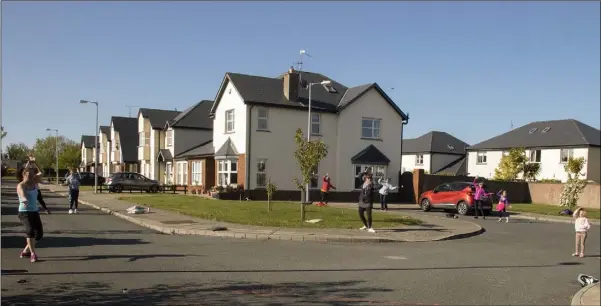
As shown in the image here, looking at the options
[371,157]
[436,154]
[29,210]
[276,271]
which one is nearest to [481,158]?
[436,154]

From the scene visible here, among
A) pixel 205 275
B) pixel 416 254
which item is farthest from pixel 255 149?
pixel 205 275

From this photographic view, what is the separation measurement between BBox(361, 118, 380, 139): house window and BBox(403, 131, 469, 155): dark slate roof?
26824 mm

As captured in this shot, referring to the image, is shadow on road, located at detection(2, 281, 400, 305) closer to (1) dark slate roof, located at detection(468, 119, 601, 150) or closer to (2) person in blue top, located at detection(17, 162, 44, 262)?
(2) person in blue top, located at detection(17, 162, 44, 262)

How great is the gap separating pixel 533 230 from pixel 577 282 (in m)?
9.46

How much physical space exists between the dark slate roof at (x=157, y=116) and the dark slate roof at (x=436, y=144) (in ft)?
101

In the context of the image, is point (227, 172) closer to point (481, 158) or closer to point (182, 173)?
point (182, 173)

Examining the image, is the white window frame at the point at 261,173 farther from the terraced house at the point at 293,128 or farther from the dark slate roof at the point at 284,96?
the dark slate roof at the point at 284,96

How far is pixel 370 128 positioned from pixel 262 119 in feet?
26.4

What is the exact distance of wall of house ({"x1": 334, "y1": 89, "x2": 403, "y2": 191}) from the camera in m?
32.2

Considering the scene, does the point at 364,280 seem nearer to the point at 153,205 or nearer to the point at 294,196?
the point at 153,205

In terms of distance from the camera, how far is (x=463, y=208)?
75.7 feet

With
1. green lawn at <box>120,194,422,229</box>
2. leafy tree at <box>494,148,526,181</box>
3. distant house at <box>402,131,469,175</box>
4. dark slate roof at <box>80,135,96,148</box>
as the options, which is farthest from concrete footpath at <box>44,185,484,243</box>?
dark slate roof at <box>80,135,96,148</box>

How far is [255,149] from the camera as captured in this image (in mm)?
29344

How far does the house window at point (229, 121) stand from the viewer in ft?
102
